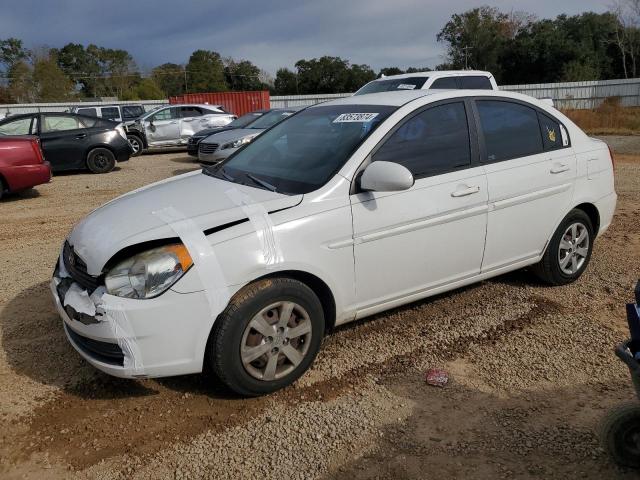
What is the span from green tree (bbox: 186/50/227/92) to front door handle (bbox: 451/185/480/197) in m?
68.2

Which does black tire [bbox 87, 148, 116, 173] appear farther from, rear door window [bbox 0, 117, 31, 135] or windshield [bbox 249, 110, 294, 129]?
windshield [bbox 249, 110, 294, 129]

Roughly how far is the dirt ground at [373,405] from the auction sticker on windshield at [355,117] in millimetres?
1515

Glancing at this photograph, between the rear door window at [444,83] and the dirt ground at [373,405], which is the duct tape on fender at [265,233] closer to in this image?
the dirt ground at [373,405]

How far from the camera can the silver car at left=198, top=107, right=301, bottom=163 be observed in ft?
38.1

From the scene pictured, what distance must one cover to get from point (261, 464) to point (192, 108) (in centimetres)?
1675

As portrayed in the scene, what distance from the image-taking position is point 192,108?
17.8 meters

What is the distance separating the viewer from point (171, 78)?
234 feet

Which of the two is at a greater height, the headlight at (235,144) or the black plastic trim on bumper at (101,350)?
the headlight at (235,144)

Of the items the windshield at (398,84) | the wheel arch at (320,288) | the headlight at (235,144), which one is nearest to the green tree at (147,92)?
the headlight at (235,144)

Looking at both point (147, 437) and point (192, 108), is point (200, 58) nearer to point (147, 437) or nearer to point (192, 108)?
point (192, 108)

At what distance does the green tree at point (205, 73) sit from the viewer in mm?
69250

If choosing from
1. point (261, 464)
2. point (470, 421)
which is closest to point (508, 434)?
point (470, 421)

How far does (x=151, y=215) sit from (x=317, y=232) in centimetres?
98

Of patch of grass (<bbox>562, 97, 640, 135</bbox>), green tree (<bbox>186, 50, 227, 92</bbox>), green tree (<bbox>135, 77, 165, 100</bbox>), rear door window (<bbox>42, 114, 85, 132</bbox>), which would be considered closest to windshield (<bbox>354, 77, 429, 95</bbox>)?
rear door window (<bbox>42, 114, 85, 132</bbox>)
